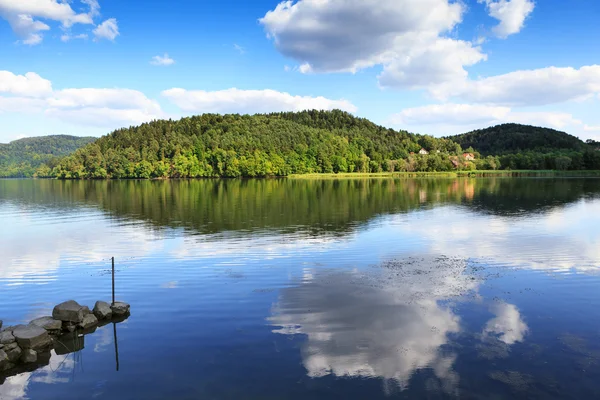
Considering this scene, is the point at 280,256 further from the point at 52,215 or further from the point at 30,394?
the point at 52,215

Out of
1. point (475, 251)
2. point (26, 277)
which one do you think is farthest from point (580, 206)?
point (26, 277)

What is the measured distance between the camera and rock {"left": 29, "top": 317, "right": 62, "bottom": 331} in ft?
51.6

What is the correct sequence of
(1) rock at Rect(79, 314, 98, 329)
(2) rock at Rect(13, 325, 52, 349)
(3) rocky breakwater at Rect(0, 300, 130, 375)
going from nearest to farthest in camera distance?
(3) rocky breakwater at Rect(0, 300, 130, 375) < (2) rock at Rect(13, 325, 52, 349) < (1) rock at Rect(79, 314, 98, 329)

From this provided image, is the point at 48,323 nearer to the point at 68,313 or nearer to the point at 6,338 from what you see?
the point at 68,313

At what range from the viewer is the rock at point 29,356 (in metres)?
14.1

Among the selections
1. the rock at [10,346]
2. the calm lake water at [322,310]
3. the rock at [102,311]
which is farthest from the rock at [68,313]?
the rock at [10,346]

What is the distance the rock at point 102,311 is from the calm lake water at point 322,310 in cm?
87

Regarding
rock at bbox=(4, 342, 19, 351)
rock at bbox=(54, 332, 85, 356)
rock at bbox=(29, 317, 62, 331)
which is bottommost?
rock at bbox=(54, 332, 85, 356)

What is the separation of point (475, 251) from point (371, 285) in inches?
475

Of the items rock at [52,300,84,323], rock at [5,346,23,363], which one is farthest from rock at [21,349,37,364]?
rock at [52,300,84,323]

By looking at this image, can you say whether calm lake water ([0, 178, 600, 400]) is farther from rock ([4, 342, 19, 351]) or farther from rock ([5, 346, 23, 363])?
rock ([4, 342, 19, 351])

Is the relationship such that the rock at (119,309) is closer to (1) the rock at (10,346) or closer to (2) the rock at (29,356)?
(2) the rock at (29,356)

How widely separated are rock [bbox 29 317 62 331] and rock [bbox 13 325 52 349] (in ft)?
1.30

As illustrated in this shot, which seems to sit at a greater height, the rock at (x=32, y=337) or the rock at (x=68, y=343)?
the rock at (x=32, y=337)
